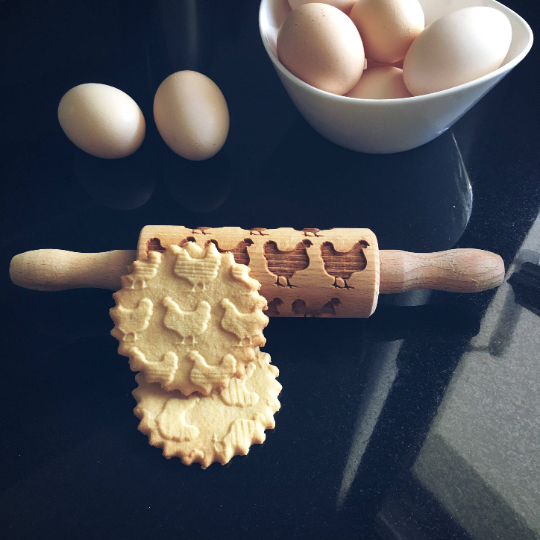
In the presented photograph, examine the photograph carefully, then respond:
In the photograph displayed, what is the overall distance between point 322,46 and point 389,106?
0.13 metres

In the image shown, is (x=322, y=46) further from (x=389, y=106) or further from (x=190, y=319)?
(x=190, y=319)

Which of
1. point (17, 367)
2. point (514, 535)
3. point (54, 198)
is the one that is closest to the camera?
point (514, 535)

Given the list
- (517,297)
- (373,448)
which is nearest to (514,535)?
(373,448)

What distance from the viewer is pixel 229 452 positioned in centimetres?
56

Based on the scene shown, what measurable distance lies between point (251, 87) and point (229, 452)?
721 mm

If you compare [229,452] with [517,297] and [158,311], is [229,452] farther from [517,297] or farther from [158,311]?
[517,297]

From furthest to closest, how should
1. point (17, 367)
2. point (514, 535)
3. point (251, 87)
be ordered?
point (251, 87) < point (17, 367) < point (514, 535)

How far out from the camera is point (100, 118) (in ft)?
2.43

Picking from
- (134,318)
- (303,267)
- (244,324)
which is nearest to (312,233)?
(303,267)

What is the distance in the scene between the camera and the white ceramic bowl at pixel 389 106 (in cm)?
66

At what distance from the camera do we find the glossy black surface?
1.84 ft

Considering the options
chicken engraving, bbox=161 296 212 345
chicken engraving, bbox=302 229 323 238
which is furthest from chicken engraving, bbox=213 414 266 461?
chicken engraving, bbox=302 229 323 238

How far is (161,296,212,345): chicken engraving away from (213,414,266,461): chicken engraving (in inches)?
4.6

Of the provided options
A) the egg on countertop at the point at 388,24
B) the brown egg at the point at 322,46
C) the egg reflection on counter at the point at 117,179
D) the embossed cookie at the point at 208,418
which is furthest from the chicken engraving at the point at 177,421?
the egg on countertop at the point at 388,24
